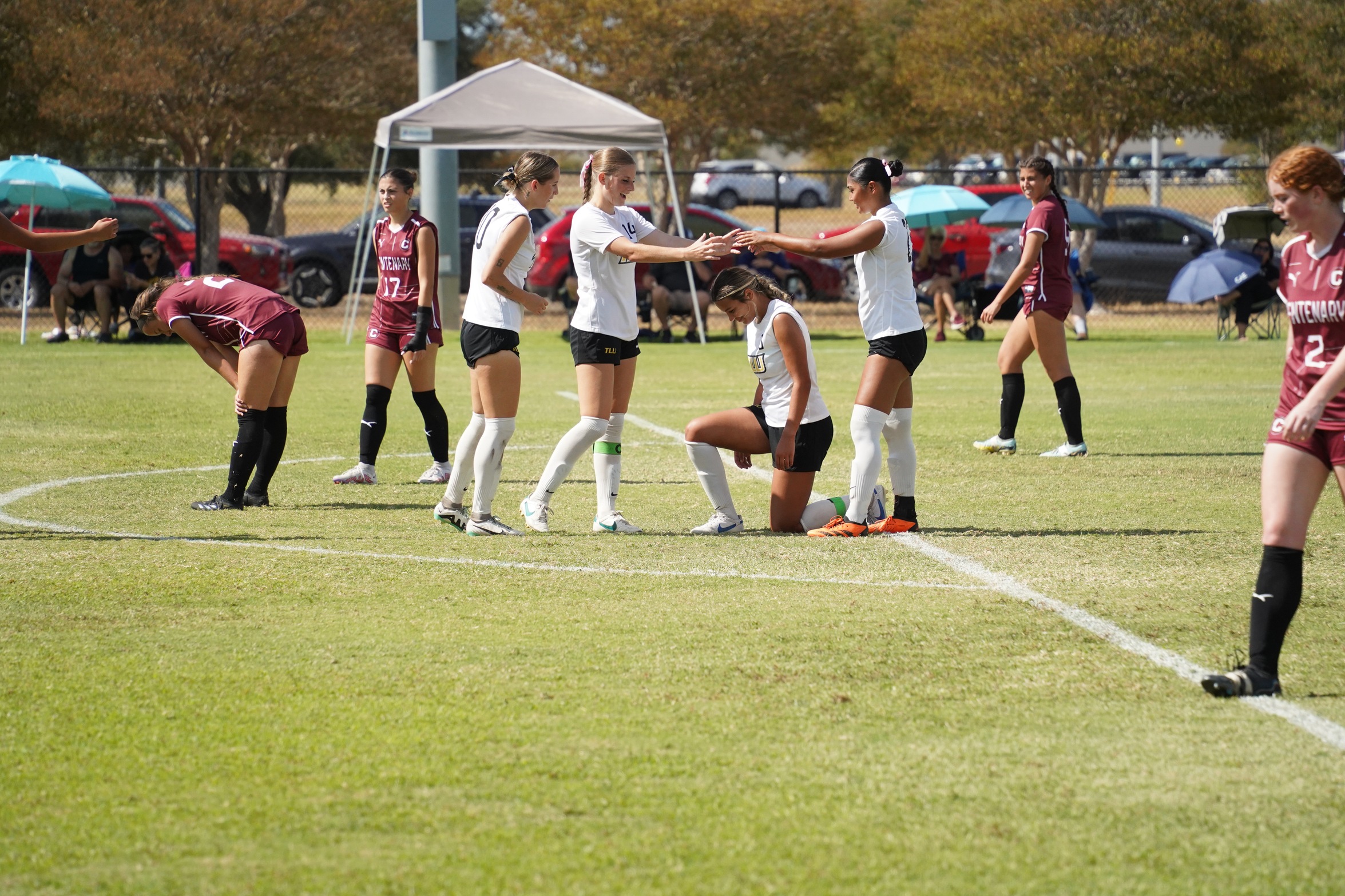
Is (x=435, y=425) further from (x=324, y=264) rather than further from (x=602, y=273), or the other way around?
(x=324, y=264)

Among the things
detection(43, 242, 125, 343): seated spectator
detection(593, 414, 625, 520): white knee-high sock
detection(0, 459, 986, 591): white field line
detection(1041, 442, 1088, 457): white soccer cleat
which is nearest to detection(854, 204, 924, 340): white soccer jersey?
detection(593, 414, 625, 520): white knee-high sock

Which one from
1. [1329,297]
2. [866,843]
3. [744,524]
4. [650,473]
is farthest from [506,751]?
[650,473]

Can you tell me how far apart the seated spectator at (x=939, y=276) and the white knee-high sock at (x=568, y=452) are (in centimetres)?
1535

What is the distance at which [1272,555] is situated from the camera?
4914mm

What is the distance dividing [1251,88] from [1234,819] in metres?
30.5

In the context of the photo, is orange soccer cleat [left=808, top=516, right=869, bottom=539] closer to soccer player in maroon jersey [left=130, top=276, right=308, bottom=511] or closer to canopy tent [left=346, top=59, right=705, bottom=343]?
soccer player in maroon jersey [left=130, top=276, right=308, bottom=511]

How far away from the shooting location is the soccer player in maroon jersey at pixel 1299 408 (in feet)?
15.7

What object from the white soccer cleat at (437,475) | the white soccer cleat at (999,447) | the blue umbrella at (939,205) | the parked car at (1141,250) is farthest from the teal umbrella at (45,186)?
the parked car at (1141,250)

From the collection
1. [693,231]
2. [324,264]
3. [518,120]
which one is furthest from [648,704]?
[324,264]

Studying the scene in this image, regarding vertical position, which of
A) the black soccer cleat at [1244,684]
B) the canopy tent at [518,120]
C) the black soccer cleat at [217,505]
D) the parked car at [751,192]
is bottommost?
the black soccer cleat at [217,505]

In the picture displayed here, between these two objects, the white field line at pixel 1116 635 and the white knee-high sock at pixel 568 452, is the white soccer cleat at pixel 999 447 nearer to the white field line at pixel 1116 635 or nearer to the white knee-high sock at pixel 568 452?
the white field line at pixel 1116 635

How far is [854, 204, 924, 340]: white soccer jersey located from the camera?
7645 mm

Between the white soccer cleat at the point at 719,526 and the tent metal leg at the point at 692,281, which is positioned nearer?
the white soccer cleat at the point at 719,526

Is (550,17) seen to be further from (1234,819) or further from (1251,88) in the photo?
(1234,819)
